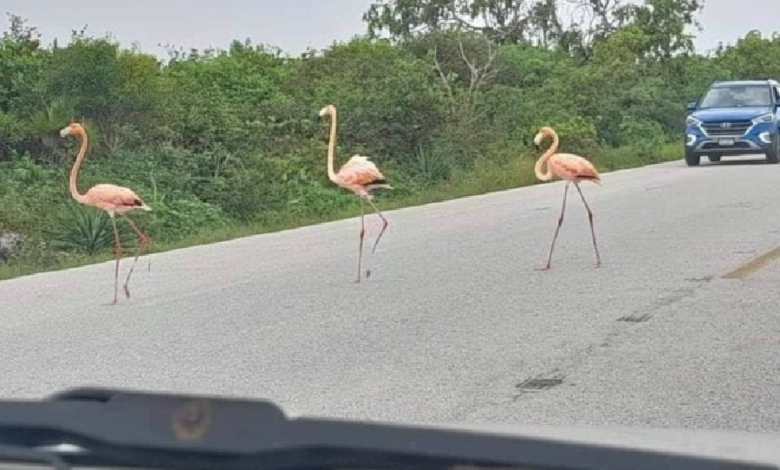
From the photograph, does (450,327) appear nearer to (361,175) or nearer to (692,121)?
(361,175)

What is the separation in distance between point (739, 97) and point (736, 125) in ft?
4.98

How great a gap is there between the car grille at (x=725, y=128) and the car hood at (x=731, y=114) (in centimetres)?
8

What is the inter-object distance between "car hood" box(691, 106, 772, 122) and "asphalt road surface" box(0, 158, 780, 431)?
13.5 metres

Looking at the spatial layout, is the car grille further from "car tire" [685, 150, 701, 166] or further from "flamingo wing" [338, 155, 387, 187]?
"flamingo wing" [338, 155, 387, 187]

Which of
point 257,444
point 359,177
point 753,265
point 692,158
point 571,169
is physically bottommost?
point 692,158

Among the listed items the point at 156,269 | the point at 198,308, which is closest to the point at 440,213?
the point at 156,269

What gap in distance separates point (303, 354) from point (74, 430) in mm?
6223

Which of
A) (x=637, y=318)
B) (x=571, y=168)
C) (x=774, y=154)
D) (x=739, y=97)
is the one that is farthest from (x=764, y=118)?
(x=637, y=318)

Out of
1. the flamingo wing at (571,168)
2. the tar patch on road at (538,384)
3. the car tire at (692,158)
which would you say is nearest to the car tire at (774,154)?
the car tire at (692,158)

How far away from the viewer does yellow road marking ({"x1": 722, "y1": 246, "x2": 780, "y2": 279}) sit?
39.0ft

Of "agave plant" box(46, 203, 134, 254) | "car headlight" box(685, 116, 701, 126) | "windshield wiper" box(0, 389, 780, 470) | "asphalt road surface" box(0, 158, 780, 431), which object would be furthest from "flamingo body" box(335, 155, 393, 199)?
"car headlight" box(685, 116, 701, 126)

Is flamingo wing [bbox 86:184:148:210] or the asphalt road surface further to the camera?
flamingo wing [bbox 86:184:148:210]

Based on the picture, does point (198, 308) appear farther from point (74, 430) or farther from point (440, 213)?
point (440, 213)

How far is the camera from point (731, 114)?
30094mm
